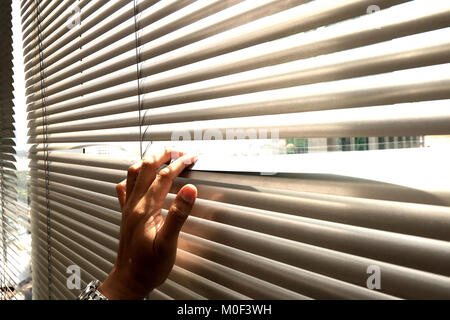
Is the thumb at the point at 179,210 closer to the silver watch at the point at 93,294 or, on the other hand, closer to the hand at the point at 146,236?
the hand at the point at 146,236

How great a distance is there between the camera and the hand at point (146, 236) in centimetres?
66

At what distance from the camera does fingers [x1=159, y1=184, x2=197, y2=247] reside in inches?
23.7

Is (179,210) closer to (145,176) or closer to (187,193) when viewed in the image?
(187,193)

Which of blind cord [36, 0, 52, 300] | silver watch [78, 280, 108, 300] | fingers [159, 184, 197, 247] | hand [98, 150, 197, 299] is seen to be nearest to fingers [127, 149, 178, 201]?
hand [98, 150, 197, 299]

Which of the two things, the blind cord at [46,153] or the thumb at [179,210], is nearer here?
the thumb at [179,210]

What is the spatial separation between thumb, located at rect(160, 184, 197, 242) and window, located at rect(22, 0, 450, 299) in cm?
8

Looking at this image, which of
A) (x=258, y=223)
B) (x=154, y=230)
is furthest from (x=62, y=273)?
(x=258, y=223)

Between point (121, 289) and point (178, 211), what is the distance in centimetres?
26

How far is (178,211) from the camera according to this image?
608 millimetres

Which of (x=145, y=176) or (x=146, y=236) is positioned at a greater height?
(x=145, y=176)

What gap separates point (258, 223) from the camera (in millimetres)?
589

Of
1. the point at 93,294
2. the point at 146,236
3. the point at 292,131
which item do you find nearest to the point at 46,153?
the point at 93,294

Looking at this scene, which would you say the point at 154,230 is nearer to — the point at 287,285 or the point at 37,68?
the point at 287,285

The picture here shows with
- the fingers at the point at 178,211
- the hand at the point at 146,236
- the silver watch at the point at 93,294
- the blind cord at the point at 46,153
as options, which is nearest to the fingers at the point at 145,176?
the hand at the point at 146,236
